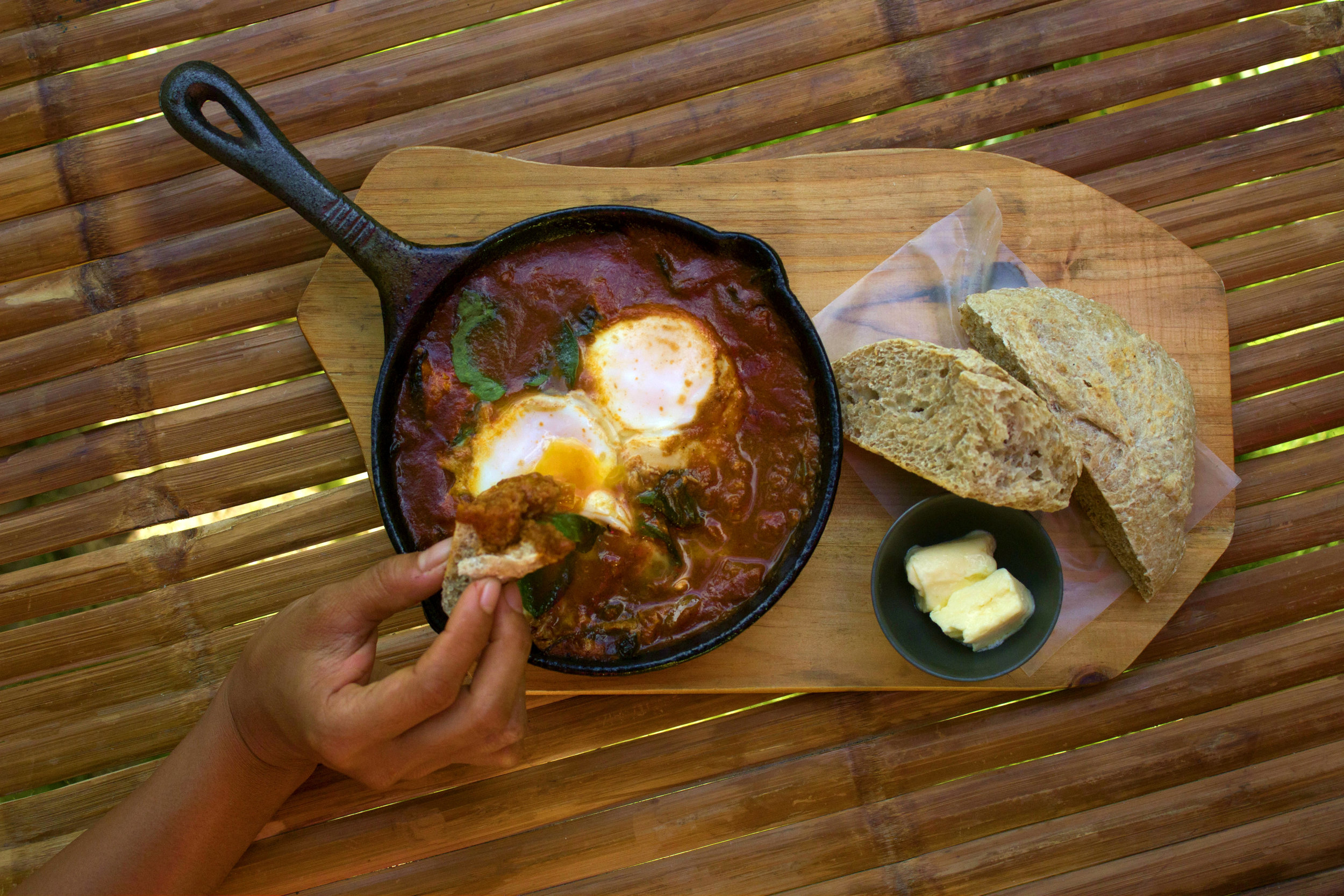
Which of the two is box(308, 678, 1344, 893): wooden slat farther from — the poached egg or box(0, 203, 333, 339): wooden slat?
box(0, 203, 333, 339): wooden slat

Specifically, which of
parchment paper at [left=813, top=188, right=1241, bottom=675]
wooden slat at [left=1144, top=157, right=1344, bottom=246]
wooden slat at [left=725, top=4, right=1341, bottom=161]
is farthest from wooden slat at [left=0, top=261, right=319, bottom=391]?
wooden slat at [left=1144, top=157, right=1344, bottom=246]

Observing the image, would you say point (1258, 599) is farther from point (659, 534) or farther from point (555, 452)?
point (555, 452)

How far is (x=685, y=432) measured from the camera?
2.63 meters

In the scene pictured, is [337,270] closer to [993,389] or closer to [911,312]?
[911,312]

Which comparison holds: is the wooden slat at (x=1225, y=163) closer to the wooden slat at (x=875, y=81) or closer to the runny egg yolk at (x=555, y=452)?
the wooden slat at (x=875, y=81)

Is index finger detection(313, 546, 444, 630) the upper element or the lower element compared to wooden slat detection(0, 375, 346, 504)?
lower

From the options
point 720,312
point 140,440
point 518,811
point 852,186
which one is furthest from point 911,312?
point 140,440

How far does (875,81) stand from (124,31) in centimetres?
283

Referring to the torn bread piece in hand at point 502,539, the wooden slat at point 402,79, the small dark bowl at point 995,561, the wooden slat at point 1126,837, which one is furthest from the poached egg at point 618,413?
the wooden slat at point 1126,837

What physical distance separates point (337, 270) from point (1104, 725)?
10.7 feet

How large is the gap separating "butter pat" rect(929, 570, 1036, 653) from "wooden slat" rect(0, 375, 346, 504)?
2271mm

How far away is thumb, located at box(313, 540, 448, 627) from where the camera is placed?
2.21 m

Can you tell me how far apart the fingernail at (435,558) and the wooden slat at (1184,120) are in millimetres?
2530

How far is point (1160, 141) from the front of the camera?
3203 mm
